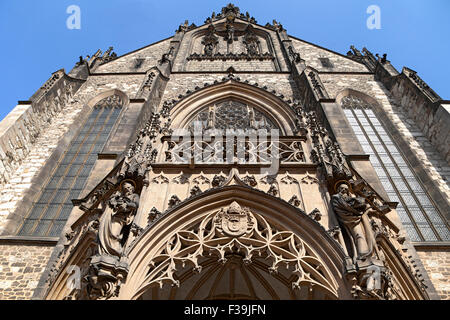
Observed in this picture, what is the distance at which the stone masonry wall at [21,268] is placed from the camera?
22.0 feet

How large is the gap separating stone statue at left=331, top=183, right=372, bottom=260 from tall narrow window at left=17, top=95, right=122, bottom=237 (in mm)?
6808

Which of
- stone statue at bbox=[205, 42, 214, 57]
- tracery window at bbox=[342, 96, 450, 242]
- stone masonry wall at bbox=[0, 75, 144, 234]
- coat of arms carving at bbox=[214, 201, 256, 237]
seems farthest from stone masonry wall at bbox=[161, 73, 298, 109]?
coat of arms carving at bbox=[214, 201, 256, 237]

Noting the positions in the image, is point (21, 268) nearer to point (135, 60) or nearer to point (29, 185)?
point (29, 185)

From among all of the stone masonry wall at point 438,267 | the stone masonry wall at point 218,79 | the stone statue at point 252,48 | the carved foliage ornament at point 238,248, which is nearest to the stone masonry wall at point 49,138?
the stone masonry wall at point 218,79

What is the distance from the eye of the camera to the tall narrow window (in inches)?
346

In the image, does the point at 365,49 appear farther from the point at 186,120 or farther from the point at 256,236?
the point at 256,236

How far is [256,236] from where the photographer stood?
19.5ft

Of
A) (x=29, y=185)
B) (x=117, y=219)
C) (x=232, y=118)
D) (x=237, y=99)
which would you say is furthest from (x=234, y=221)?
(x=237, y=99)

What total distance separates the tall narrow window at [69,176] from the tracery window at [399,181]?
9.06 meters

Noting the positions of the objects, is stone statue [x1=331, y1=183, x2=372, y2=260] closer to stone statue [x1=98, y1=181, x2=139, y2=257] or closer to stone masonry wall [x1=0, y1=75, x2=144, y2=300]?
stone statue [x1=98, y1=181, x2=139, y2=257]

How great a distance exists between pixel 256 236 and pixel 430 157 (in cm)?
783

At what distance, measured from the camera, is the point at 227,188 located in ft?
21.8

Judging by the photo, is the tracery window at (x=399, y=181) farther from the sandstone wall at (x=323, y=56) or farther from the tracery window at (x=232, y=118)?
the sandstone wall at (x=323, y=56)
